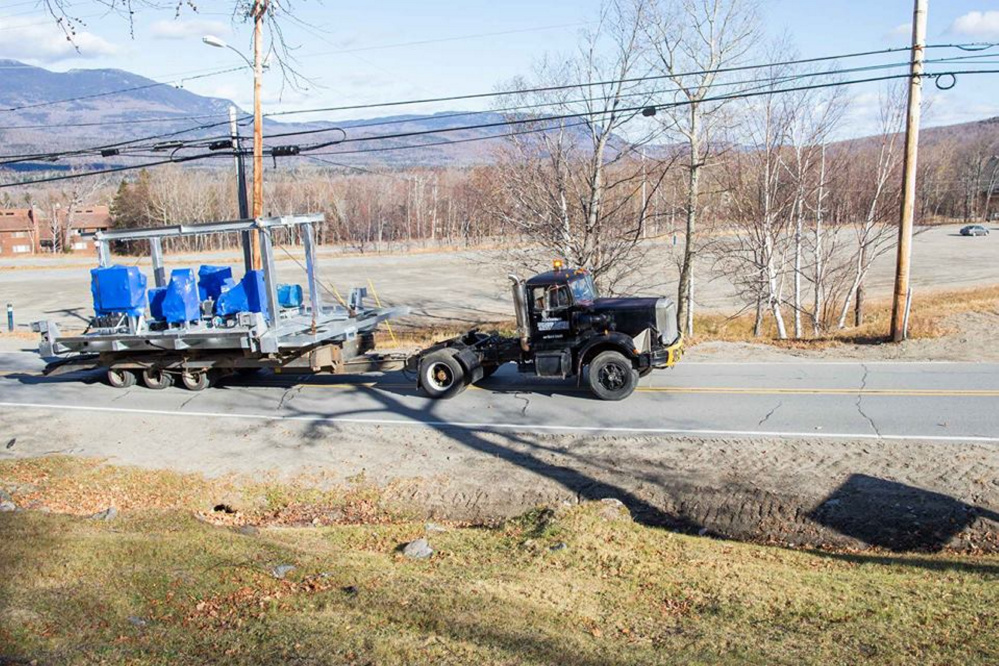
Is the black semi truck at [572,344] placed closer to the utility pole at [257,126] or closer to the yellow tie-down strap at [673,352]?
the yellow tie-down strap at [673,352]

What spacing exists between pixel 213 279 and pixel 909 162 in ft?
47.6

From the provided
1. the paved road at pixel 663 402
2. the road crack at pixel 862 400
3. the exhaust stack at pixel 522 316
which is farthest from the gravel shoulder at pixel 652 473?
the exhaust stack at pixel 522 316

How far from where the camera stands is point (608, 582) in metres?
7.20

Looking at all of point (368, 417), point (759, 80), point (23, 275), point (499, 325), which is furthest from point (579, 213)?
point (23, 275)

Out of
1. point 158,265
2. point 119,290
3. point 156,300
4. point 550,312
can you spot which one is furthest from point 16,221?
point 550,312

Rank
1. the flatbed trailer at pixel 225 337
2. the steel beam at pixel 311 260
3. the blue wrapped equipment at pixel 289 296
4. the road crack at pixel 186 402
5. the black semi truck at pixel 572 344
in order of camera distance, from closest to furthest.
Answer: the black semi truck at pixel 572 344, the flatbed trailer at pixel 225 337, the road crack at pixel 186 402, the steel beam at pixel 311 260, the blue wrapped equipment at pixel 289 296

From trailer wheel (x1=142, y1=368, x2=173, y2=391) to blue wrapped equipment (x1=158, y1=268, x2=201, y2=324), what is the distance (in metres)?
1.55

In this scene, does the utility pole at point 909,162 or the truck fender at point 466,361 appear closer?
the truck fender at point 466,361

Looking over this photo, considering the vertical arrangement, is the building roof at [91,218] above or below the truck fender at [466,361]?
above

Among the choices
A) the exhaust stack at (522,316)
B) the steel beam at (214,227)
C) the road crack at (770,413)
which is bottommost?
the road crack at (770,413)

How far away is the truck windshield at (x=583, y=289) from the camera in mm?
14836

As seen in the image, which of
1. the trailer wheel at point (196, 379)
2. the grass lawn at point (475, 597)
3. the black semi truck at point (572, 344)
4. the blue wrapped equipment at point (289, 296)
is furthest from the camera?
the blue wrapped equipment at point (289, 296)

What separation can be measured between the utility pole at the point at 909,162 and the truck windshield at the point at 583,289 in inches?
270

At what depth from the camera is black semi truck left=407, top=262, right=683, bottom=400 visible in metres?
14.1
